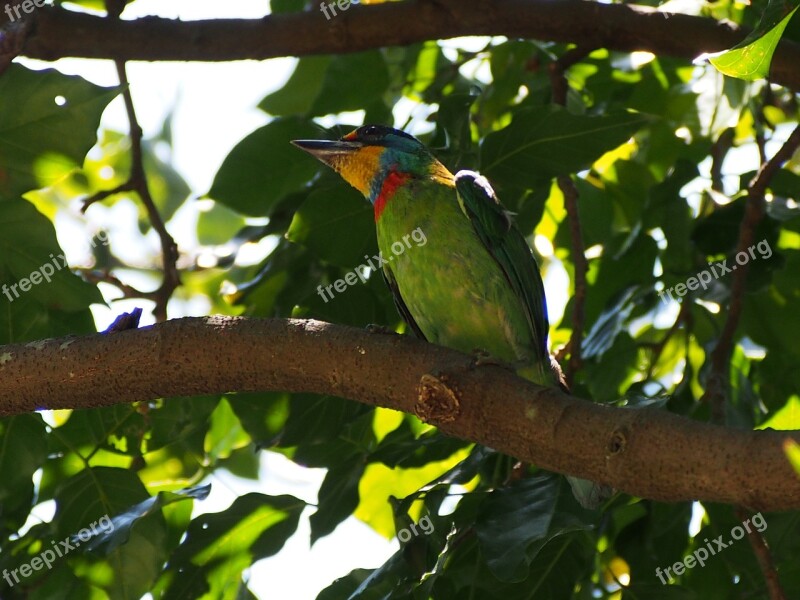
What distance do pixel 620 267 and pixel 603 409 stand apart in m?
1.67

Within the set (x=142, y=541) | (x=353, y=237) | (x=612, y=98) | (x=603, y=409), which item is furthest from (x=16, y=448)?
(x=612, y=98)

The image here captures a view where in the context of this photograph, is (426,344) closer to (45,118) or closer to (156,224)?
(45,118)

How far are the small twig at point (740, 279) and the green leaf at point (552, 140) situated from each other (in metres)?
0.39

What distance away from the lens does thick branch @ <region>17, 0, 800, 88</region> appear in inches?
125

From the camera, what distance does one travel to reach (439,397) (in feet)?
6.91

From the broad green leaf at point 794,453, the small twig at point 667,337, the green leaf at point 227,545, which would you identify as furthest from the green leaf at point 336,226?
the broad green leaf at point 794,453

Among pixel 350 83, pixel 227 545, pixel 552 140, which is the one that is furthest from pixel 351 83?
pixel 227 545

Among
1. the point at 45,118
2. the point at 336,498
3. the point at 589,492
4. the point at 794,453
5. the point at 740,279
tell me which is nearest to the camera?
the point at 794,453

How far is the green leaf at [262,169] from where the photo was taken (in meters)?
3.37

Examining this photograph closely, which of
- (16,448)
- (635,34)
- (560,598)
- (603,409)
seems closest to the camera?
(603,409)

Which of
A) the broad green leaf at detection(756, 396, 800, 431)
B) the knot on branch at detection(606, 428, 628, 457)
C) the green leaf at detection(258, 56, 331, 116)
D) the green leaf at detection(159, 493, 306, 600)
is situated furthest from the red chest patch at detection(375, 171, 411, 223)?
the knot on branch at detection(606, 428, 628, 457)

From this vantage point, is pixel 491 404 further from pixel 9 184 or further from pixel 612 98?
pixel 612 98

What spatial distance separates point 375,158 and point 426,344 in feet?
4.61

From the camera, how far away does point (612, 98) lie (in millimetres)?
3785
